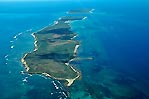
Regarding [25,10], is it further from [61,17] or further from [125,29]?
[125,29]

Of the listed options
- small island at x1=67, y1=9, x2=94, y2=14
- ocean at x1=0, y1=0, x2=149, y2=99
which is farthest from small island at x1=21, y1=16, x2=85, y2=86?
small island at x1=67, y1=9, x2=94, y2=14

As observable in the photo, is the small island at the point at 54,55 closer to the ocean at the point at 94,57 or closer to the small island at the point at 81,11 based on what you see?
the ocean at the point at 94,57

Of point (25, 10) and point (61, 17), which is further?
point (25, 10)

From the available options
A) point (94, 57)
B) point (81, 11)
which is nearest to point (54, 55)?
point (94, 57)

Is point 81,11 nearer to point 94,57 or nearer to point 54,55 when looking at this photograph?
point 54,55

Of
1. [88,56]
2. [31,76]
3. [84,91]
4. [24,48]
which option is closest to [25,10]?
[24,48]
